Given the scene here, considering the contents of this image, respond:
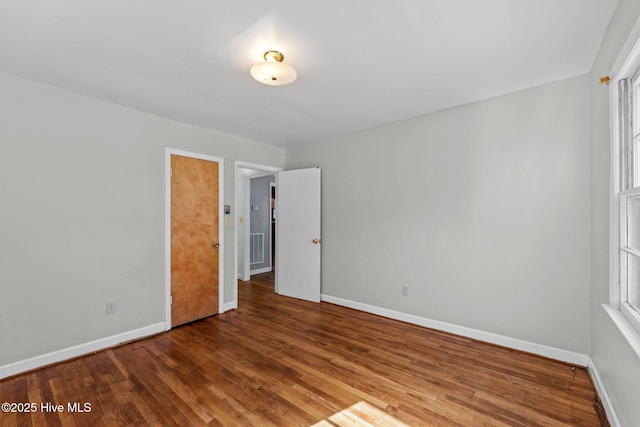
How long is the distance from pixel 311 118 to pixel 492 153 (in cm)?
200

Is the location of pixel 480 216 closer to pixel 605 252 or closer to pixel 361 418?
pixel 605 252

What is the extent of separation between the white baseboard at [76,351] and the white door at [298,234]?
1.91 m

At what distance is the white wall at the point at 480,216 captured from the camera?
2.43m

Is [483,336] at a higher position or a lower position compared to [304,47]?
lower

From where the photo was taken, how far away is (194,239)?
354 cm

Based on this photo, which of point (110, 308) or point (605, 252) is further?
point (110, 308)

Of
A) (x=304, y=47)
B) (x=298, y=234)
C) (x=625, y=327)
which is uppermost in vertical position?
(x=304, y=47)

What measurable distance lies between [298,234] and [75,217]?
2709 millimetres

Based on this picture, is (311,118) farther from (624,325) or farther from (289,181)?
(624,325)

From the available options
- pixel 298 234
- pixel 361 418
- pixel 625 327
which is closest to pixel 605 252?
pixel 625 327

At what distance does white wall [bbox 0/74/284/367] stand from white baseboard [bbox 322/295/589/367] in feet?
8.65

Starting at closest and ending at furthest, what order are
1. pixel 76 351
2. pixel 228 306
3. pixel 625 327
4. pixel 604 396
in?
pixel 625 327, pixel 604 396, pixel 76 351, pixel 228 306

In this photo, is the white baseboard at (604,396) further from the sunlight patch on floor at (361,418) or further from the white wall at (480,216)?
the sunlight patch on floor at (361,418)

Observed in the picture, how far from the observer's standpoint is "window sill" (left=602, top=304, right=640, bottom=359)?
4.44ft
